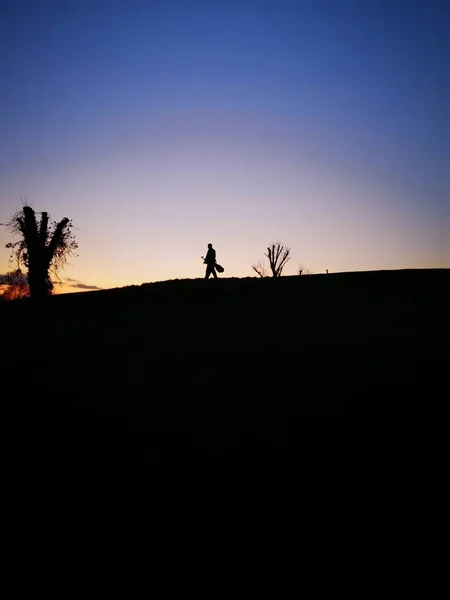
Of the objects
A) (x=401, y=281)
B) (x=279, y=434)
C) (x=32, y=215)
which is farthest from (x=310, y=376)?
(x=32, y=215)

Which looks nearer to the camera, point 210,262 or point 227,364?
point 227,364

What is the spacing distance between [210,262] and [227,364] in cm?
1092

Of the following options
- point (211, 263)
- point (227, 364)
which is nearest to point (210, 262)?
point (211, 263)

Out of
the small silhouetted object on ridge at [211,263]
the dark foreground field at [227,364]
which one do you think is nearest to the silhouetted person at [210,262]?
the small silhouetted object on ridge at [211,263]

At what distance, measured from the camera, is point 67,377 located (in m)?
8.45

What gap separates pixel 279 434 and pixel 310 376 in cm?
197

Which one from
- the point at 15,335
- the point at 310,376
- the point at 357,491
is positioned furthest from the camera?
the point at 15,335

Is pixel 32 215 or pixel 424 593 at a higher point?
pixel 32 215

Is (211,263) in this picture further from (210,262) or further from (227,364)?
(227,364)

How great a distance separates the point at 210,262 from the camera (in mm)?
18766

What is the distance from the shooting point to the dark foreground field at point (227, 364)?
242 inches

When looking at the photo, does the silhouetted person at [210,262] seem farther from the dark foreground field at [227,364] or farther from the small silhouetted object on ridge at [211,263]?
the dark foreground field at [227,364]

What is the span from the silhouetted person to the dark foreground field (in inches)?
183

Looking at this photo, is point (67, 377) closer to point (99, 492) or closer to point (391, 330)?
point (99, 492)
